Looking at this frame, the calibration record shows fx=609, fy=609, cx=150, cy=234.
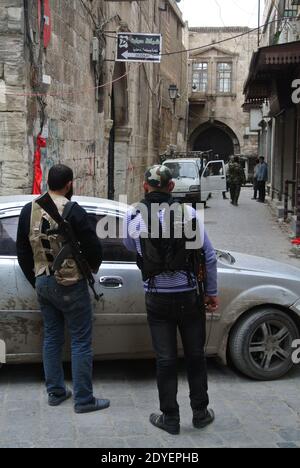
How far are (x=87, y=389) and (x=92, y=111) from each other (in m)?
10.0

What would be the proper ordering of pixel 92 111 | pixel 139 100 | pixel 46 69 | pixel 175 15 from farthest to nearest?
1. pixel 175 15
2. pixel 139 100
3. pixel 92 111
4. pixel 46 69

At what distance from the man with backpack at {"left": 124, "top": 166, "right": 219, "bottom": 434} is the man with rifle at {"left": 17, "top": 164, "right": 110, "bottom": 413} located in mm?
367

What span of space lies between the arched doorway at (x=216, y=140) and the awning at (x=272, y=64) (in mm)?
27013

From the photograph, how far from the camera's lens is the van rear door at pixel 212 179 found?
22.9 meters

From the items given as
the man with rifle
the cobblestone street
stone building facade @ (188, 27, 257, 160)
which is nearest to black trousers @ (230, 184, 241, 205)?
the cobblestone street

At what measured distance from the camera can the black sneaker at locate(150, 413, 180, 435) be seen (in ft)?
13.1

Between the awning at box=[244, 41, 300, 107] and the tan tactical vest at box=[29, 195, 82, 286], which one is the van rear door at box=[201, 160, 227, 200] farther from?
the tan tactical vest at box=[29, 195, 82, 286]

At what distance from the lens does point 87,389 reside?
430cm

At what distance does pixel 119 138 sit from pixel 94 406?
14783mm

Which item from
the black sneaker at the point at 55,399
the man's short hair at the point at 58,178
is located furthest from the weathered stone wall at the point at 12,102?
the black sneaker at the point at 55,399

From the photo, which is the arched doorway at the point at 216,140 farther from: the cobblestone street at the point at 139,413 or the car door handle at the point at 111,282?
the car door handle at the point at 111,282

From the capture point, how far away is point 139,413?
4.34m

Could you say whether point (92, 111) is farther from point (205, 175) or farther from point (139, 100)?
point (205, 175)
